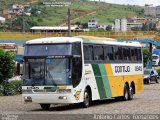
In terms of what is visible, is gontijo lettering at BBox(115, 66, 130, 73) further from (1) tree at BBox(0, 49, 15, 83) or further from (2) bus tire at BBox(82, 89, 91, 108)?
(1) tree at BBox(0, 49, 15, 83)

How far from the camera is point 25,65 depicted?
25.0m

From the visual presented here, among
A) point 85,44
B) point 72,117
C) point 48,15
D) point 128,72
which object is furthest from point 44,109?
point 48,15

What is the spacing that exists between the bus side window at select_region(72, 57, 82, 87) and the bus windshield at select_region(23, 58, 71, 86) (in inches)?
12.8

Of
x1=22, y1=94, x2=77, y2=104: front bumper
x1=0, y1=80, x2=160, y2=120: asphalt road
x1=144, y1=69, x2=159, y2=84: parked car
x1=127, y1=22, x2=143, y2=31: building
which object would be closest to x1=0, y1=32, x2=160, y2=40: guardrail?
x1=144, y1=69, x2=159, y2=84: parked car

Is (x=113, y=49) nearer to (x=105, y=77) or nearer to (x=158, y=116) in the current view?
(x=105, y=77)

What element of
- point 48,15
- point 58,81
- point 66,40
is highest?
point 66,40

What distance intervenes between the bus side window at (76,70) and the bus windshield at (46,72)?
1.07 feet

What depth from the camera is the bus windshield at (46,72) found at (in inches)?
958

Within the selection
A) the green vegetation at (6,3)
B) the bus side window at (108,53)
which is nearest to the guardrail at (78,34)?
the bus side window at (108,53)

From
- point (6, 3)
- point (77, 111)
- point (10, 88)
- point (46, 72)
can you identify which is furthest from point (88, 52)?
point (6, 3)

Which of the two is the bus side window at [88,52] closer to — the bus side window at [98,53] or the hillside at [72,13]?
the bus side window at [98,53]

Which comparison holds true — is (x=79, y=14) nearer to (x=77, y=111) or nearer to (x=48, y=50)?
(x=48, y=50)

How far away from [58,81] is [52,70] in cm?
54

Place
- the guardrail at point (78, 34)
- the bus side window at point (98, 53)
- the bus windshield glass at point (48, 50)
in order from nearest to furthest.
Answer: the bus windshield glass at point (48, 50) < the bus side window at point (98, 53) < the guardrail at point (78, 34)
